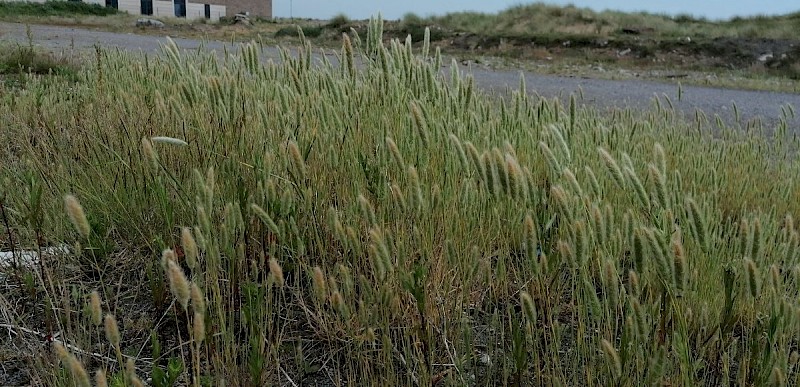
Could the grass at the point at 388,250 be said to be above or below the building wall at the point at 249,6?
below

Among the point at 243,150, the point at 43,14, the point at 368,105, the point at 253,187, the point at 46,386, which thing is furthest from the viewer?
the point at 43,14

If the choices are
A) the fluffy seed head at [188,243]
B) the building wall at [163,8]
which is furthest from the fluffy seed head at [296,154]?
the building wall at [163,8]

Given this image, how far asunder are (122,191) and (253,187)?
45 cm

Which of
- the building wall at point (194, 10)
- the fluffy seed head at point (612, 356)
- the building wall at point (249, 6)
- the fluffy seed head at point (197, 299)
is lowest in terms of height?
the fluffy seed head at point (612, 356)

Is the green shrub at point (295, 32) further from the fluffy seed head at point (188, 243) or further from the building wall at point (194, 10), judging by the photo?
the building wall at point (194, 10)

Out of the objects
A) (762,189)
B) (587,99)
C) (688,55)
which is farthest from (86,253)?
(688,55)

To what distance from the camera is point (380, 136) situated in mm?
2051

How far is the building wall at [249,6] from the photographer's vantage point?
4838cm

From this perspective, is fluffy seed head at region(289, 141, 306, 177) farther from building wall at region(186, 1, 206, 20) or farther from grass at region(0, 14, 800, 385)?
building wall at region(186, 1, 206, 20)

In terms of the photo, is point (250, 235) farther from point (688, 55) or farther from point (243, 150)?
point (688, 55)

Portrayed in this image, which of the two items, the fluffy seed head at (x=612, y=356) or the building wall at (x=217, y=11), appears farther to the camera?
the building wall at (x=217, y=11)

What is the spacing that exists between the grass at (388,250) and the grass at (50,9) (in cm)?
2976

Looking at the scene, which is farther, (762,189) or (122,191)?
(762,189)

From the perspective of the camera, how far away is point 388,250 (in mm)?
1431
